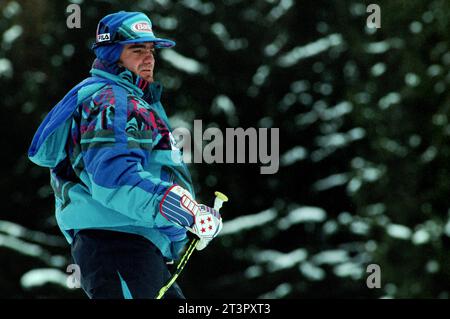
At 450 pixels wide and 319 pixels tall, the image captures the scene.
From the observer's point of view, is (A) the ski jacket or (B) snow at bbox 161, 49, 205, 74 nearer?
(A) the ski jacket

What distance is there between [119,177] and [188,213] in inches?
9.3

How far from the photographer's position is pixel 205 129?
35.4 ft

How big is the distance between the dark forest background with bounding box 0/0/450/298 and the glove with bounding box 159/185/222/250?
21.3 feet

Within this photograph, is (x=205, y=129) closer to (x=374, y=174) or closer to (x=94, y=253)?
(x=374, y=174)

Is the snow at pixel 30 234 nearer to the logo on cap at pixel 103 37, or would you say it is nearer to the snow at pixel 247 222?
the snow at pixel 247 222

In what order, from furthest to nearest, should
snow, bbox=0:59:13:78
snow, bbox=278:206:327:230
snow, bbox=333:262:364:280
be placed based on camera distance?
snow, bbox=278:206:327:230 → snow, bbox=333:262:364:280 → snow, bbox=0:59:13:78

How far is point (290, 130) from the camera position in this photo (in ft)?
38.2

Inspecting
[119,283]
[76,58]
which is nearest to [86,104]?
[119,283]

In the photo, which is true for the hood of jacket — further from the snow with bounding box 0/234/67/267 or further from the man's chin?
the snow with bounding box 0/234/67/267

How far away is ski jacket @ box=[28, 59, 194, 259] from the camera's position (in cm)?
357

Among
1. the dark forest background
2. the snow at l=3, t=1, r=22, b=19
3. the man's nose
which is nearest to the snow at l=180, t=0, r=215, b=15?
the dark forest background

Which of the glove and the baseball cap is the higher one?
the baseball cap

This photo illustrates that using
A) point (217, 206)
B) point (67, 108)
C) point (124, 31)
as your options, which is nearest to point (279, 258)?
point (217, 206)
